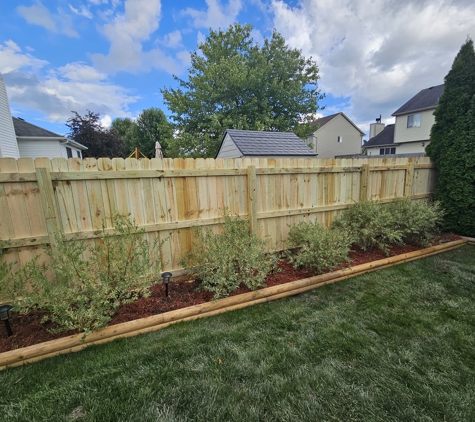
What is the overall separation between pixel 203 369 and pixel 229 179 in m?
2.44

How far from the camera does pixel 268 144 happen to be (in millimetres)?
7113

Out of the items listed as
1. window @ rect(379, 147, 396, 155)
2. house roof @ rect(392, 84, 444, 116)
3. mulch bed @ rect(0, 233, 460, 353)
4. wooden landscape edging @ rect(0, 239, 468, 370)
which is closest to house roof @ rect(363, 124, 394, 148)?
window @ rect(379, 147, 396, 155)

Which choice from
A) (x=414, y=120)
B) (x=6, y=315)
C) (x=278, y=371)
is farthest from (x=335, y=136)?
(x=6, y=315)

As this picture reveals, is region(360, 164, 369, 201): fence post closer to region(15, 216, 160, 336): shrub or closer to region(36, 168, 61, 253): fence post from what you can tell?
region(15, 216, 160, 336): shrub

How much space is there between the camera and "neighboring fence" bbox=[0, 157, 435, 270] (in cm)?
246

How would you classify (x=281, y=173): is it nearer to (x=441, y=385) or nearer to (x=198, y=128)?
(x=441, y=385)

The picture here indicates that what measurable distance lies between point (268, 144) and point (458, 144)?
4485 millimetres

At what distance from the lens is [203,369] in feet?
6.01

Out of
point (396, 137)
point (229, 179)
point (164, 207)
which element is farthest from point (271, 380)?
point (396, 137)

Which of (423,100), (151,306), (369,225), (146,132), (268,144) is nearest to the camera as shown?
(151,306)

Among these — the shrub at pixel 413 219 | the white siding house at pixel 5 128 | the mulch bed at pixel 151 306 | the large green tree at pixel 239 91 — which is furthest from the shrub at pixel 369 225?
the white siding house at pixel 5 128

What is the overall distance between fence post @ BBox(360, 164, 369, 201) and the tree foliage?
24.5 m

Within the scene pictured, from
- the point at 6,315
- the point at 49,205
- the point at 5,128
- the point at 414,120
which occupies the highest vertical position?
the point at 414,120

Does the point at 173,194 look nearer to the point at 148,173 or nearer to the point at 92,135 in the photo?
the point at 148,173
